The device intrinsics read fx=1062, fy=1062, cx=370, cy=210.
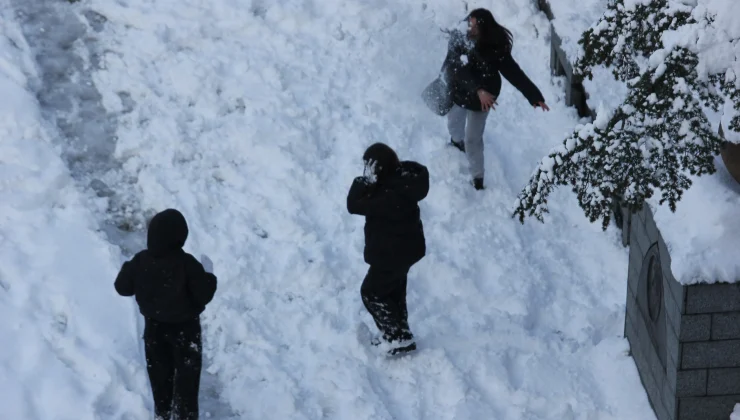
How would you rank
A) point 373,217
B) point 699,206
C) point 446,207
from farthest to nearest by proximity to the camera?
point 446,207, point 373,217, point 699,206

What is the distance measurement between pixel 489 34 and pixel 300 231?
1.96 m

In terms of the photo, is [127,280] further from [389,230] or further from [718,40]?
[718,40]

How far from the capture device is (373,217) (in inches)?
251

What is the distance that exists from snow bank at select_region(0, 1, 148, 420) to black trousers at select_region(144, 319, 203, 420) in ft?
0.96

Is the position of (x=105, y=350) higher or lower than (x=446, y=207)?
lower

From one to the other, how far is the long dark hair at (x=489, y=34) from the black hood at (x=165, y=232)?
303 centimetres

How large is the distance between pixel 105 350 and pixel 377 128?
10.4ft

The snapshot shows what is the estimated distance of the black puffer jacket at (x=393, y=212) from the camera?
623 centimetres

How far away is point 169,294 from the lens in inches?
218

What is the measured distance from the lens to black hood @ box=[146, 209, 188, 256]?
542 cm

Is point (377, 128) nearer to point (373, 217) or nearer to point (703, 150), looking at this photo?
point (373, 217)

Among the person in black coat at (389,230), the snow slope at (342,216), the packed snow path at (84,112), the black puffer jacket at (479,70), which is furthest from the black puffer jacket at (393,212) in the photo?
the black puffer jacket at (479,70)

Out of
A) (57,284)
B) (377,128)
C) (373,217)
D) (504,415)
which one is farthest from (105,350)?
(377,128)

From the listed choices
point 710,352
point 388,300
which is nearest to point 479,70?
point 388,300
